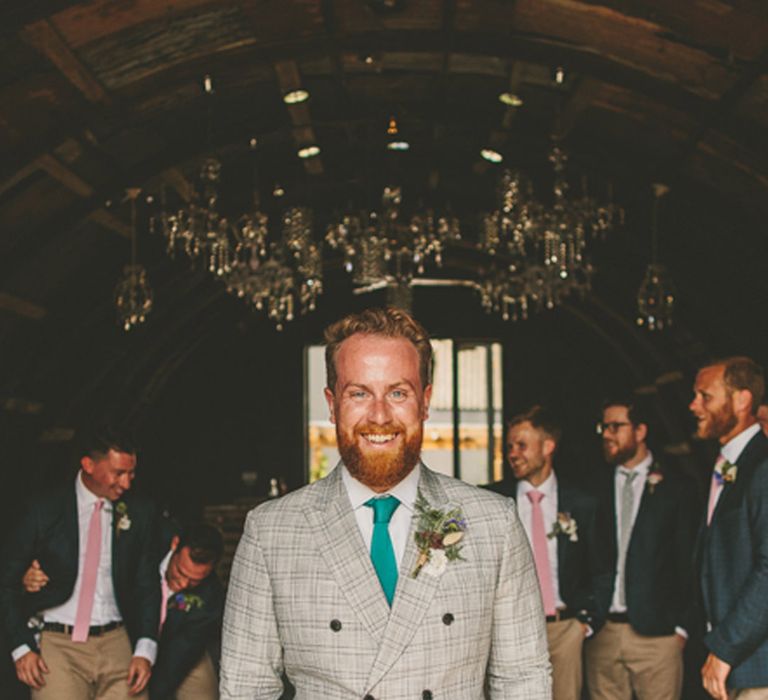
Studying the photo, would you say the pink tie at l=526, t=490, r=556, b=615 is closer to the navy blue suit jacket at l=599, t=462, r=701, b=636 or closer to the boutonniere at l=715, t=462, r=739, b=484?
the navy blue suit jacket at l=599, t=462, r=701, b=636

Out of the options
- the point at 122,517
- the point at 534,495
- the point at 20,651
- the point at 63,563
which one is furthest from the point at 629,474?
the point at 20,651

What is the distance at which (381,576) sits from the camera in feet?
8.62

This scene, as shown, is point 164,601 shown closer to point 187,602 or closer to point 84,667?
point 187,602

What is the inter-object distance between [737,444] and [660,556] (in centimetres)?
125

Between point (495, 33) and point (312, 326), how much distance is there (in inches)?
434

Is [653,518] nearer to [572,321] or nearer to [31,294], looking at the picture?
[31,294]

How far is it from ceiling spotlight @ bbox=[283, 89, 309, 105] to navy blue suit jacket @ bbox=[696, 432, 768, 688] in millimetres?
4237

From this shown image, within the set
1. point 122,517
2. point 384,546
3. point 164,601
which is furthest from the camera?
point 164,601

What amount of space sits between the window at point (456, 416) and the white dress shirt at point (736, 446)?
11461 millimetres

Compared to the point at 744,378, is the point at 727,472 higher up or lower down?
lower down

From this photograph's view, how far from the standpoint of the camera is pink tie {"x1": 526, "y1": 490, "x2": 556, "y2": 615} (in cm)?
575

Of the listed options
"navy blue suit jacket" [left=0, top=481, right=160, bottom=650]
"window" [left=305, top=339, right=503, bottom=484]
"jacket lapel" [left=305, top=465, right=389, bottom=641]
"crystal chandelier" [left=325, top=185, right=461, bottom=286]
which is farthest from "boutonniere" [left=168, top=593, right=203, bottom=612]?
"window" [left=305, top=339, right=503, bottom=484]

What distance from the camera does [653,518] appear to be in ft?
19.6

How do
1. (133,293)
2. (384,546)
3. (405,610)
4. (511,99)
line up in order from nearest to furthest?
1. (405,610)
2. (384,546)
3. (511,99)
4. (133,293)
